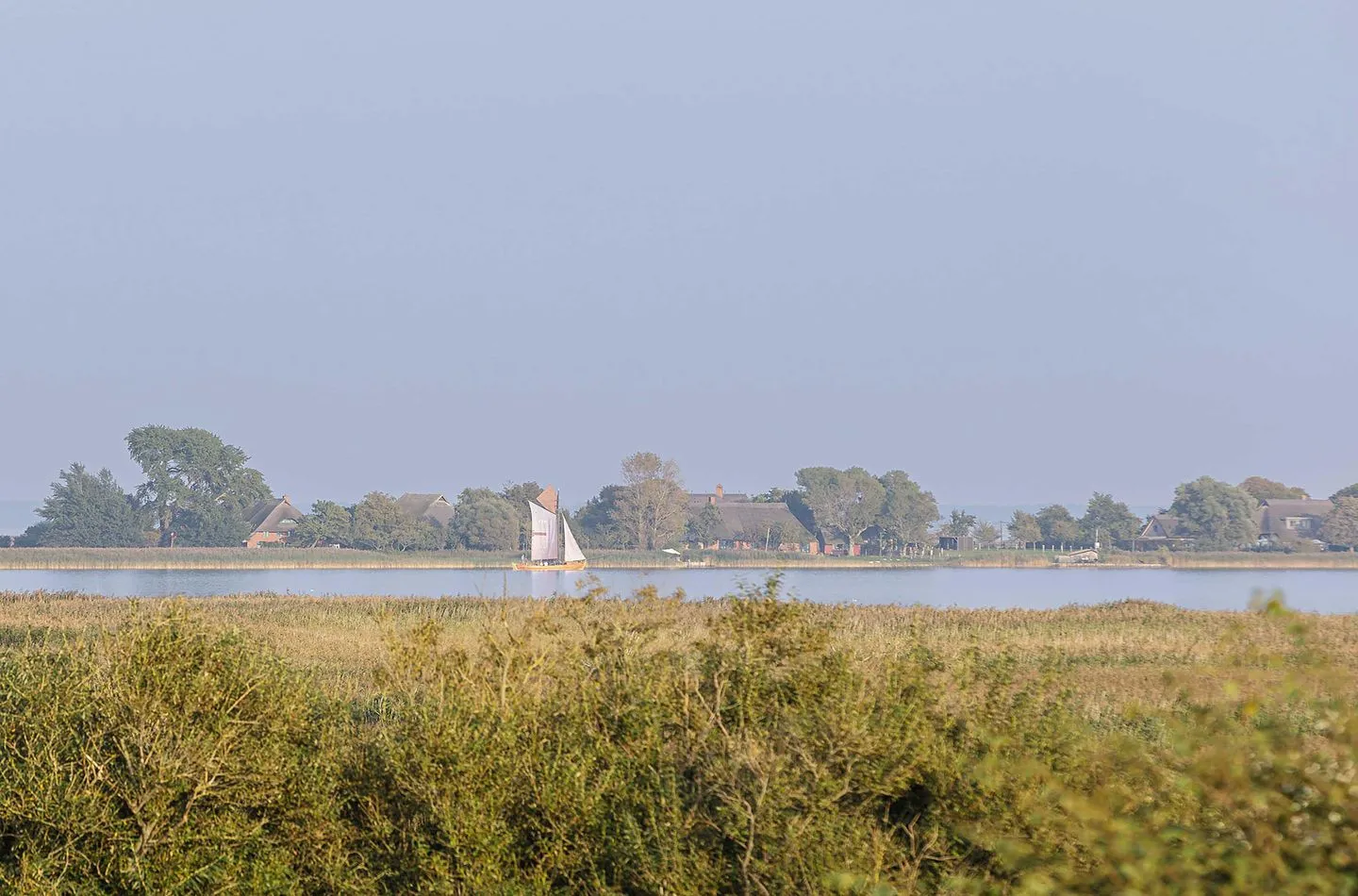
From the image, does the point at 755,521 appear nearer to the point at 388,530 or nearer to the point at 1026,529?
the point at 1026,529

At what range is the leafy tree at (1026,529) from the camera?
97.6 metres

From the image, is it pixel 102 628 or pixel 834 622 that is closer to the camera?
pixel 102 628

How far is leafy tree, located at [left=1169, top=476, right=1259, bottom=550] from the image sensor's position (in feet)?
298

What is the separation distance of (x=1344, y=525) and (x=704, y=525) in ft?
142

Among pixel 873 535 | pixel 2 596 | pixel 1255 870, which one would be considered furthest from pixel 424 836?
pixel 873 535

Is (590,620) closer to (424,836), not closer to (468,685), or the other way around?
(468,685)

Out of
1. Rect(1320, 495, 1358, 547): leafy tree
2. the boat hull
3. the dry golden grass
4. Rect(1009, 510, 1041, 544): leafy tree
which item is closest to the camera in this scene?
the dry golden grass

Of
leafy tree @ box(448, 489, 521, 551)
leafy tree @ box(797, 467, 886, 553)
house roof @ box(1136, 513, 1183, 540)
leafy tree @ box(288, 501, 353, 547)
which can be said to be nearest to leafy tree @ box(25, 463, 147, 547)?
leafy tree @ box(288, 501, 353, 547)

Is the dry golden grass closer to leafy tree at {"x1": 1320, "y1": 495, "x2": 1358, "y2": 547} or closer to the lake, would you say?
the lake

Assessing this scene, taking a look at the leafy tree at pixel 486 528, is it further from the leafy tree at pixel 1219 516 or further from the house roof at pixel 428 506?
the leafy tree at pixel 1219 516

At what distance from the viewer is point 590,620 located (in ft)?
26.5

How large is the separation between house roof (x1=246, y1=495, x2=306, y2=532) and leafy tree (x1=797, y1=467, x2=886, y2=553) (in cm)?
3544

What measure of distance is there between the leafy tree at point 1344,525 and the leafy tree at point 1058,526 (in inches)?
653

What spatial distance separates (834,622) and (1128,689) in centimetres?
823
